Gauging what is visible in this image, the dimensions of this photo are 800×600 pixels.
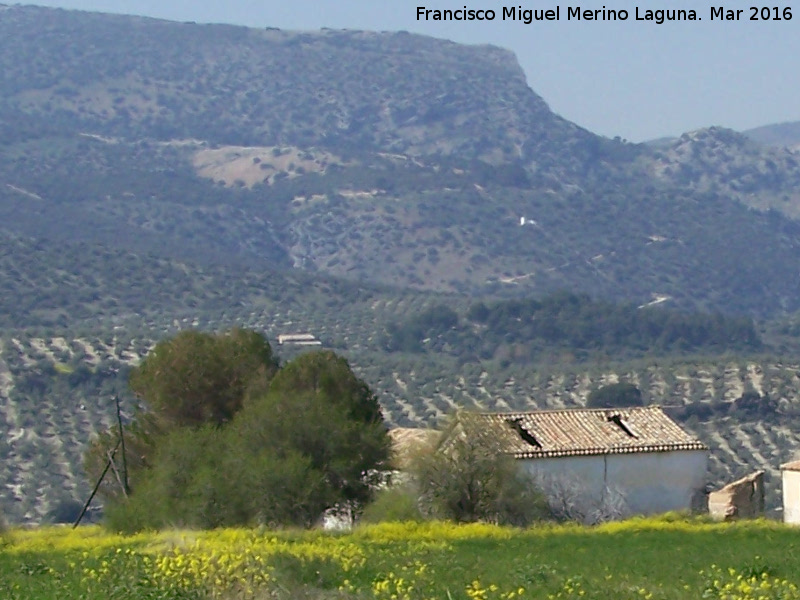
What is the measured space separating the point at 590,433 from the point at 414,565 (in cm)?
2407

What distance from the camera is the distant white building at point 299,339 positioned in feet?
427

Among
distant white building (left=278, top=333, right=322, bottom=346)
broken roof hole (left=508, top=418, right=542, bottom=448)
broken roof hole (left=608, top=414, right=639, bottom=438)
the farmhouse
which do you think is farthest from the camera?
distant white building (left=278, top=333, right=322, bottom=346)

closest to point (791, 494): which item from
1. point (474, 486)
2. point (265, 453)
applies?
point (474, 486)

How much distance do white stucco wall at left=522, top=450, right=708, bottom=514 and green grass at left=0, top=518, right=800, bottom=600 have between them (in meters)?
11.6

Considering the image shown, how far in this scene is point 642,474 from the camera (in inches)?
1741

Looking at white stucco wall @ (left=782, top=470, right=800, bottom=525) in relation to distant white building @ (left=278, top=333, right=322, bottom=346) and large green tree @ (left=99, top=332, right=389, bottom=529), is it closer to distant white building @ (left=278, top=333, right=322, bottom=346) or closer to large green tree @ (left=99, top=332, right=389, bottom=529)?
large green tree @ (left=99, top=332, right=389, bottom=529)

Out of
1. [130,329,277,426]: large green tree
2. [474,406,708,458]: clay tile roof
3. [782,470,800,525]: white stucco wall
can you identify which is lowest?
[782,470,800,525]: white stucco wall

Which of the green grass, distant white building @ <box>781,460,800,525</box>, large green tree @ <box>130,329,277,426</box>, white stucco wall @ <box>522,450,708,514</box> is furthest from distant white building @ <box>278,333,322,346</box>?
the green grass

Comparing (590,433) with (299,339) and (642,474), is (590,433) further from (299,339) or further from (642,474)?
(299,339)

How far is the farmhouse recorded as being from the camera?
42.9m

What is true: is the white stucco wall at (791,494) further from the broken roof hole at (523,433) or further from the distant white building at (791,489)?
the broken roof hole at (523,433)

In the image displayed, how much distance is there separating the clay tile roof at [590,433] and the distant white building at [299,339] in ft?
266

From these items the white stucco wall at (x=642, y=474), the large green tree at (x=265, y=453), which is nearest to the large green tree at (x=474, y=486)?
the large green tree at (x=265, y=453)

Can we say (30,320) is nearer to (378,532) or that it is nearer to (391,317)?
(391,317)
